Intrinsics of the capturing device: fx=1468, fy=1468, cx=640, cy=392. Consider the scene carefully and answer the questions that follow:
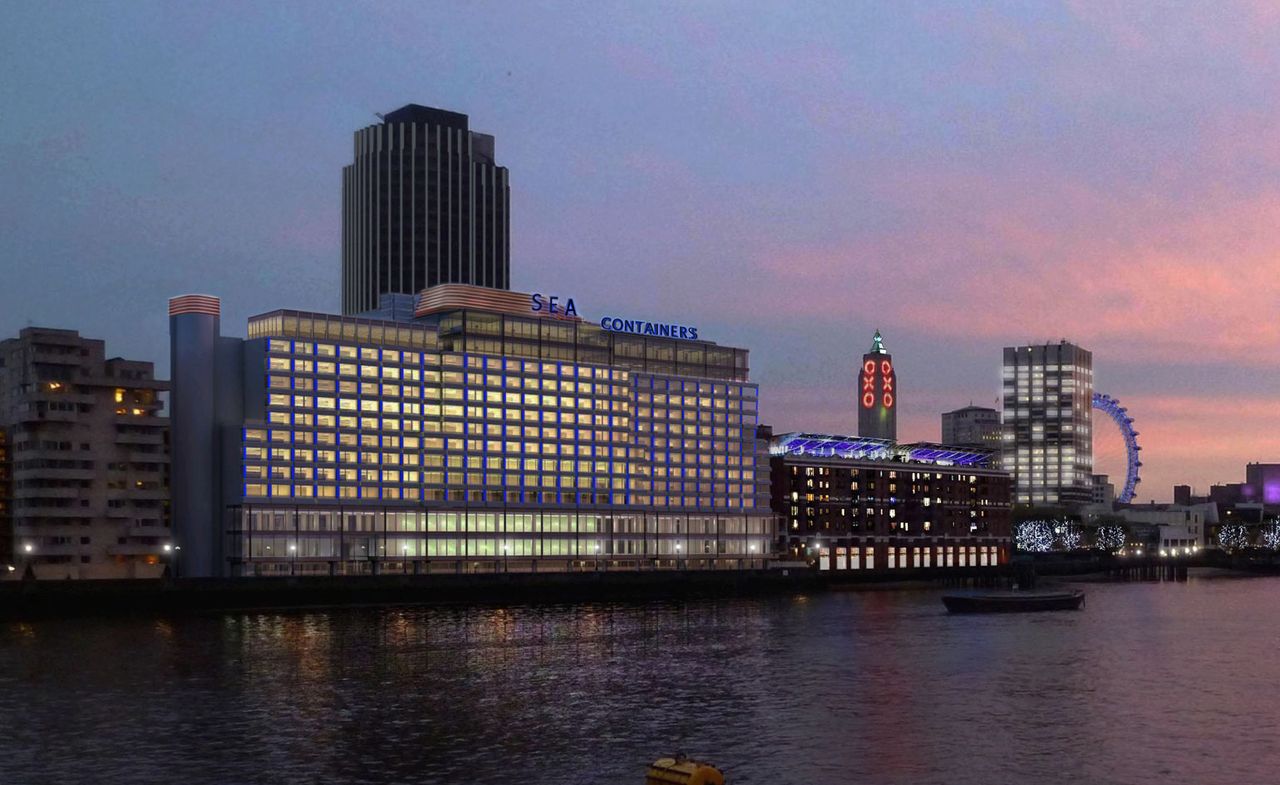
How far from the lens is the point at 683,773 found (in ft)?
165

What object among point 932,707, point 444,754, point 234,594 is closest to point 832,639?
point 932,707

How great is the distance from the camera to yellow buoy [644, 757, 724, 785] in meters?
50.0

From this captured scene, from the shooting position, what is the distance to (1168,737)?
→ 7650 centimetres

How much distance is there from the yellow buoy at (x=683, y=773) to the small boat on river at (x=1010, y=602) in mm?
139287

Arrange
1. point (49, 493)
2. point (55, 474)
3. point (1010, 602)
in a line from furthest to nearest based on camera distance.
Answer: point (55, 474), point (49, 493), point (1010, 602)

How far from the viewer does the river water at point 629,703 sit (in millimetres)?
67688

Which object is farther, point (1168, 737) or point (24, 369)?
point (24, 369)

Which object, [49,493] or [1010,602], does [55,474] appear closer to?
[49,493]

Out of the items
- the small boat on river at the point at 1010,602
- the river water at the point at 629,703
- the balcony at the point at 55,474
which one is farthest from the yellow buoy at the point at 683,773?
the balcony at the point at 55,474

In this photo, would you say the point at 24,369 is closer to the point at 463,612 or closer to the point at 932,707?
the point at 463,612

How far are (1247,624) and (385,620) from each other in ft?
311

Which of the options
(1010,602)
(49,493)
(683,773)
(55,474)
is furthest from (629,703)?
(55,474)

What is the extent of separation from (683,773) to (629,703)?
39145 millimetres

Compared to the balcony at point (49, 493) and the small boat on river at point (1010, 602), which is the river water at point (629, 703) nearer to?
the small boat on river at point (1010, 602)
